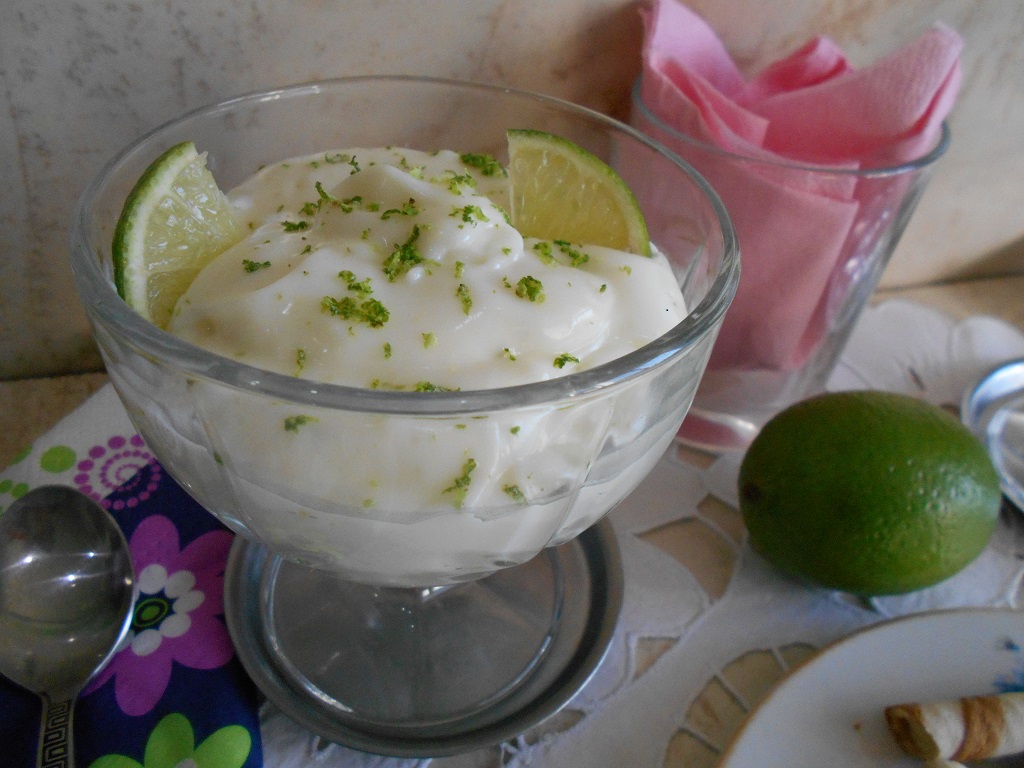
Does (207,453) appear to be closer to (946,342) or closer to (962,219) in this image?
(946,342)

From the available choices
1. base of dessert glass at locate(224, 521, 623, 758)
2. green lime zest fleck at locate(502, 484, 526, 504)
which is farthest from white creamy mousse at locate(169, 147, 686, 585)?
base of dessert glass at locate(224, 521, 623, 758)

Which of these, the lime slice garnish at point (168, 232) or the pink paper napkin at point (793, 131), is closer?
the lime slice garnish at point (168, 232)

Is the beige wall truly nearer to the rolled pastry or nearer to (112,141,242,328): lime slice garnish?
(112,141,242,328): lime slice garnish

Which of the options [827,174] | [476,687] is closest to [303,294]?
[476,687]

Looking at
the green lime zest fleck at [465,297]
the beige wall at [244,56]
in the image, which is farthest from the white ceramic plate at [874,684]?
the beige wall at [244,56]

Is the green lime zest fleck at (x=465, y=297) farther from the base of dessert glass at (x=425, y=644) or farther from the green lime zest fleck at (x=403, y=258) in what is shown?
the base of dessert glass at (x=425, y=644)

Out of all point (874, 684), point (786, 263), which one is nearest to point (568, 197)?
point (786, 263)
